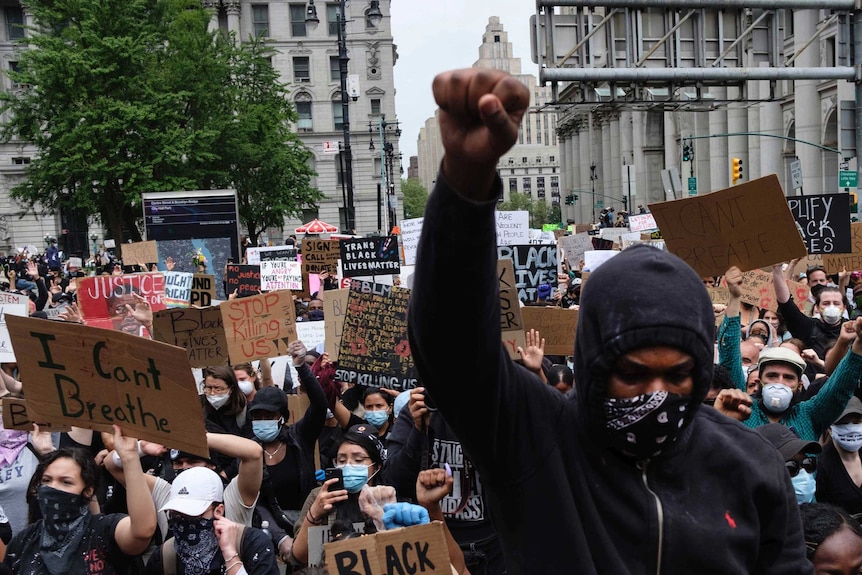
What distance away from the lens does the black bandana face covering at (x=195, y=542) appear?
4254 mm

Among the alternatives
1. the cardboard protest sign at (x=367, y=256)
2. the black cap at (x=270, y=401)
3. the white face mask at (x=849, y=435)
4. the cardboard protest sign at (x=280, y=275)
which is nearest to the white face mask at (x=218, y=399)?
the black cap at (x=270, y=401)

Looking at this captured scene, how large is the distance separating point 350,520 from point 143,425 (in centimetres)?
97

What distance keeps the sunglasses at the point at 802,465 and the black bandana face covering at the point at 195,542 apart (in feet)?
8.52

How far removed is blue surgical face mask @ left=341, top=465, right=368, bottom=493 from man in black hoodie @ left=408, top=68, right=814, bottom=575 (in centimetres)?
314

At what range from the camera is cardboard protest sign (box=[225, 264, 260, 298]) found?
13.8 metres

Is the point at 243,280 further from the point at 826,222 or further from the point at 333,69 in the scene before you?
the point at 333,69

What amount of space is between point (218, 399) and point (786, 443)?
12.9 ft

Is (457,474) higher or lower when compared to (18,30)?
lower

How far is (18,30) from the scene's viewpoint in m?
69.5

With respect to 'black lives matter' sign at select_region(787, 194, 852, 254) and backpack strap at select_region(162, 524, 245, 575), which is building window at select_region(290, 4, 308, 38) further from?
backpack strap at select_region(162, 524, 245, 575)

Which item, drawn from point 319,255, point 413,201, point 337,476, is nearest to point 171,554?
point 337,476

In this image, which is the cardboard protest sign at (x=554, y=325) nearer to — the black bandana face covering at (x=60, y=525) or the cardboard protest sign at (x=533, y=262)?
the cardboard protest sign at (x=533, y=262)

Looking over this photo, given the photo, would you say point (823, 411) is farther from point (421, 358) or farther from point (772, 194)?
point (421, 358)

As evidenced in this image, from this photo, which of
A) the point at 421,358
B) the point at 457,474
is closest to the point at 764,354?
the point at 457,474
